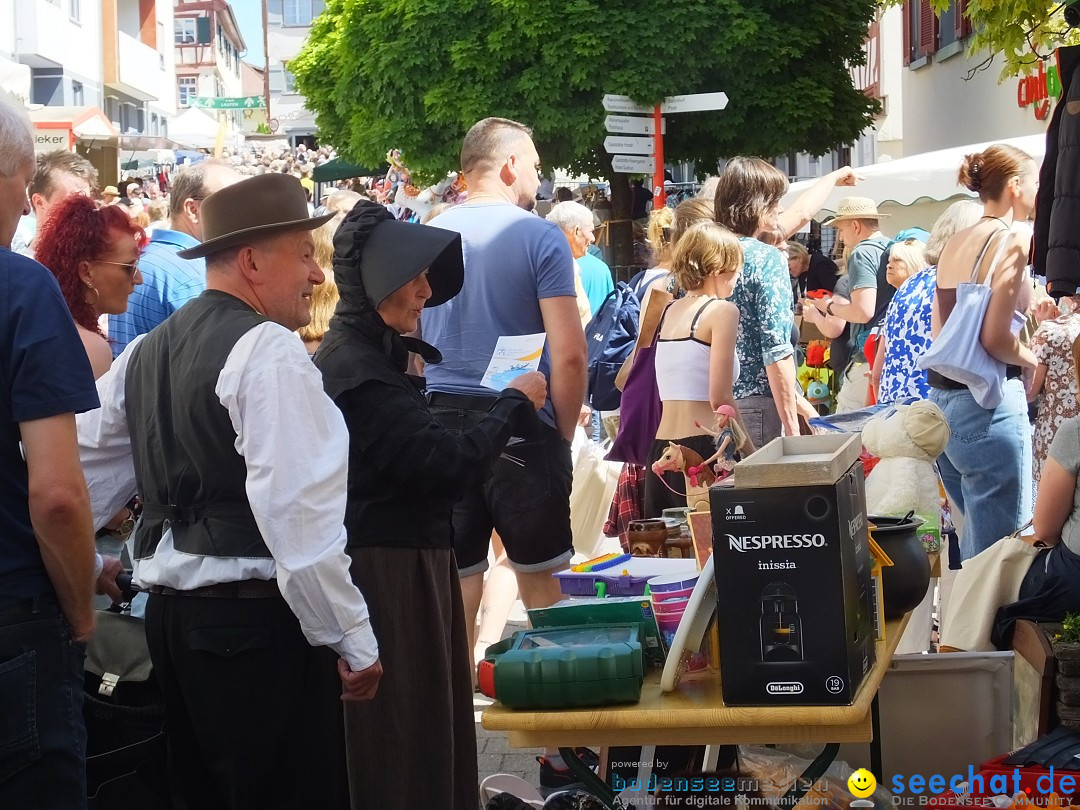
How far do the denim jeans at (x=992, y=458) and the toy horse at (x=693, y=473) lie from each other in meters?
1.43

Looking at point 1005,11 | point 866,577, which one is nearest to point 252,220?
point 866,577

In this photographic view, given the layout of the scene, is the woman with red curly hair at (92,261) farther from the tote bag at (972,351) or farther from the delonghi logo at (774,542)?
the tote bag at (972,351)

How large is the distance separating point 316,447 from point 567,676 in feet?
2.29

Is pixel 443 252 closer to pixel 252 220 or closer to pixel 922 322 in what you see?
pixel 252 220

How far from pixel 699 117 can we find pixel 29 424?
56.7ft

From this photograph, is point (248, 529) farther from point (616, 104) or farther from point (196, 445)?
point (616, 104)

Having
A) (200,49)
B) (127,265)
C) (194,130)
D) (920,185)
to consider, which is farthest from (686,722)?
(200,49)

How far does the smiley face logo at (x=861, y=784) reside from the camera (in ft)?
10.1

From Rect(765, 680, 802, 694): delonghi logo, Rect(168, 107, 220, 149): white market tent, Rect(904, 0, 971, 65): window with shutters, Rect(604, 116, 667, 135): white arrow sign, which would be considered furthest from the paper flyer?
Rect(168, 107, 220, 149): white market tent

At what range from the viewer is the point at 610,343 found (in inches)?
286

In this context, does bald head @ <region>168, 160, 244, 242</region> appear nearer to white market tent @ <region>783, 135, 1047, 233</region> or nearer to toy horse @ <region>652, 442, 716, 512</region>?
toy horse @ <region>652, 442, 716, 512</region>

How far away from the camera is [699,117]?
61.7ft

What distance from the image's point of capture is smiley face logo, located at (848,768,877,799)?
10.1 ft

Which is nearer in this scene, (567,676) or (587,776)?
(567,676)
